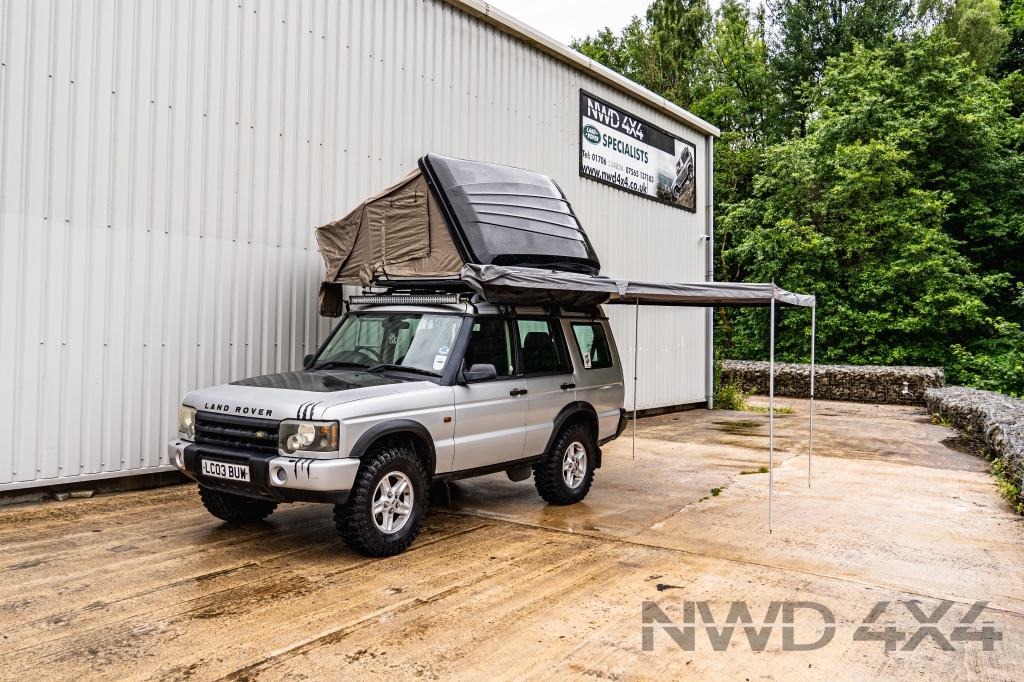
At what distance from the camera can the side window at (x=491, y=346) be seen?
6.75 m

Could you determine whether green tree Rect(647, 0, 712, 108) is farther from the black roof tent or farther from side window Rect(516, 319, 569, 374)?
side window Rect(516, 319, 569, 374)

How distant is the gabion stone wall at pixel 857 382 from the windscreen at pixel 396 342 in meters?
18.6

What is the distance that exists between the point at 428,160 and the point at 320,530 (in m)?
3.60

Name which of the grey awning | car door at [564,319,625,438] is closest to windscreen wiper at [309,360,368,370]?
the grey awning

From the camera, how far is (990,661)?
165 inches

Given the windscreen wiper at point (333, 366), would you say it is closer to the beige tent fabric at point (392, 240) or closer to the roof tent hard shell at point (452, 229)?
the roof tent hard shell at point (452, 229)

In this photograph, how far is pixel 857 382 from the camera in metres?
22.4

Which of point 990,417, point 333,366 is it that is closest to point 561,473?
point 333,366

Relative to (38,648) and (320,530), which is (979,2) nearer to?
(320,530)

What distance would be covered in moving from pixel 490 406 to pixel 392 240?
2.29 m

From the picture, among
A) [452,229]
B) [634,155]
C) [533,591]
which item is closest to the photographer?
[533,591]

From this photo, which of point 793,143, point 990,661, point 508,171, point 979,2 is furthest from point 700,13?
point 990,661

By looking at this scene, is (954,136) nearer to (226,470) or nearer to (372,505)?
(372,505)

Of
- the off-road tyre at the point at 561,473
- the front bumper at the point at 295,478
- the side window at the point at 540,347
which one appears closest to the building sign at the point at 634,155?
the side window at the point at 540,347
